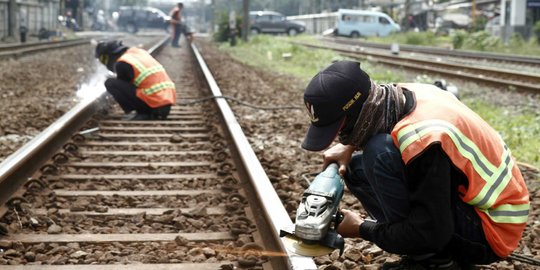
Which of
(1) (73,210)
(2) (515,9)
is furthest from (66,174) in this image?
(2) (515,9)

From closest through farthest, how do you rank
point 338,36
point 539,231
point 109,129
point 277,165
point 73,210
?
point 539,231
point 73,210
point 277,165
point 109,129
point 338,36

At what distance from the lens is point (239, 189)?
477cm

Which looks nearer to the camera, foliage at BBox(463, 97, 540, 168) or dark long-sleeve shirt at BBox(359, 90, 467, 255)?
dark long-sleeve shirt at BBox(359, 90, 467, 255)

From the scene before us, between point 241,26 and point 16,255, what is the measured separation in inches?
1162

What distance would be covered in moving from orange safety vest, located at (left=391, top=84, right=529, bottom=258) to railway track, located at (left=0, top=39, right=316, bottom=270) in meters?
0.73

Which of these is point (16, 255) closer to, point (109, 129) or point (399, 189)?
point (399, 189)

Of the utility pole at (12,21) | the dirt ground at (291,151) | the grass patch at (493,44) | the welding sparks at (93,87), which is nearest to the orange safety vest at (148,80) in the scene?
the dirt ground at (291,151)

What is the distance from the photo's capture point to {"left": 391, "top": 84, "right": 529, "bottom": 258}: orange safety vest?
2.38 meters

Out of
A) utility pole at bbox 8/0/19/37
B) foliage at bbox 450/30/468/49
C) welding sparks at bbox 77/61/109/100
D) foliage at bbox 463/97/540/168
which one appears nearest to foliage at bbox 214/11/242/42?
utility pole at bbox 8/0/19/37

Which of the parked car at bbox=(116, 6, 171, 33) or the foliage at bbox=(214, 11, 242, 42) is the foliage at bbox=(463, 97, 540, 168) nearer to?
the foliage at bbox=(214, 11, 242, 42)

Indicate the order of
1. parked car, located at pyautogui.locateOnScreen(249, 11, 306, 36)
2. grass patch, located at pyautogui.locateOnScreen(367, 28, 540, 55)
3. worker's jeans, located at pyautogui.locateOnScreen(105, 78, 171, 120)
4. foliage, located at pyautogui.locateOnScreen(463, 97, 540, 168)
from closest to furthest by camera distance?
foliage, located at pyautogui.locateOnScreen(463, 97, 540, 168) < worker's jeans, located at pyautogui.locateOnScreen(105, 78, 171, 120) < grass patch, located at pyautogui.locateOnScreen(367, 28, 540, 55) < parked car, located at pyautogui.locateOnScreen(249, 11, 306, 36)

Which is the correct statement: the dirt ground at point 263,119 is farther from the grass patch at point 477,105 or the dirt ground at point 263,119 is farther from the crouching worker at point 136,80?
the crouching worker at point 136,80

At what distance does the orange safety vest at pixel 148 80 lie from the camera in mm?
7410

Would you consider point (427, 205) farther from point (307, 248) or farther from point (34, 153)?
point (34, 153)
